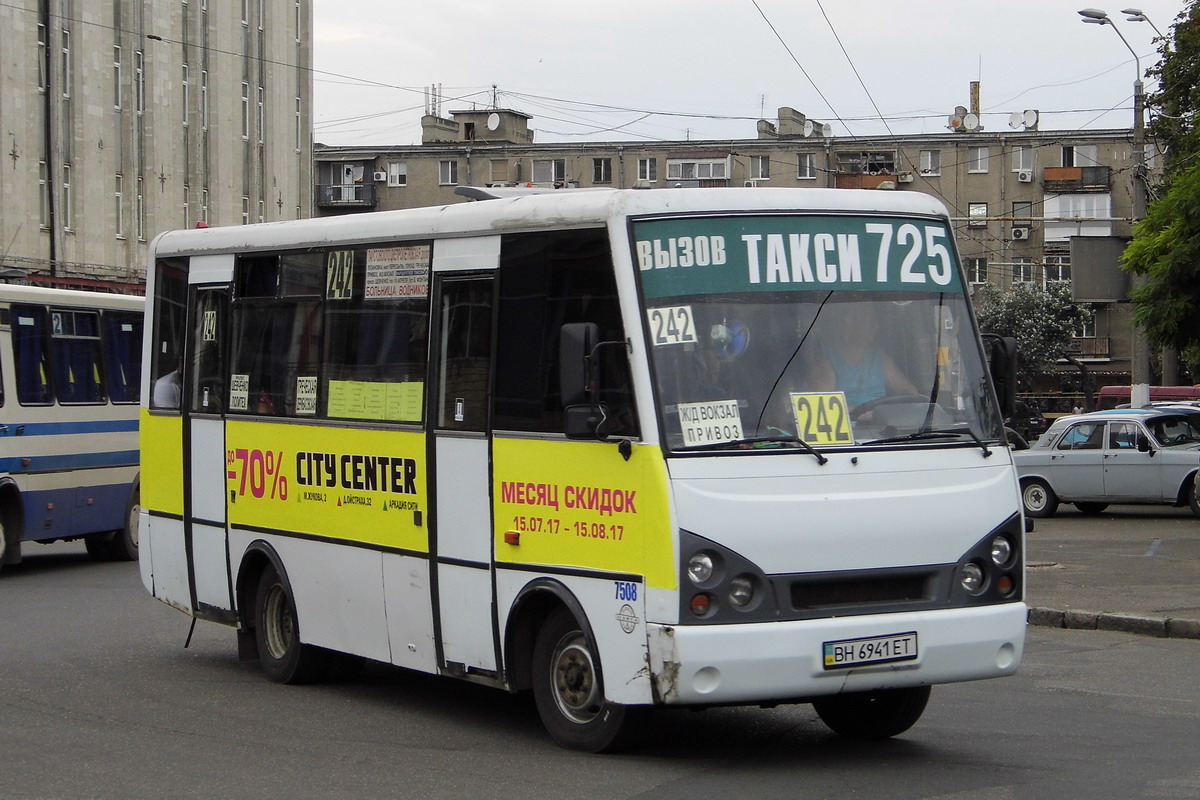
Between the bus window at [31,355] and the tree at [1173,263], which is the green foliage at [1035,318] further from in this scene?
the bus window at [31,355]

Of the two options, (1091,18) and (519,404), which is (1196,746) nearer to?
(519,404)

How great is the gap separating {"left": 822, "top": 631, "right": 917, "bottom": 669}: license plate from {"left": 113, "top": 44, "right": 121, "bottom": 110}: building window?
45.0m

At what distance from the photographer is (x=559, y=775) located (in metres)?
7.70

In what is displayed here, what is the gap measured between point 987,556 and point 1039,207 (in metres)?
77.9

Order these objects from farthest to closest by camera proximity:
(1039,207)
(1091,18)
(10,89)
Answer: (1039,207), (10,89), (1091,18)

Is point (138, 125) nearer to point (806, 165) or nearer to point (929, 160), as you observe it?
point (806, 165)

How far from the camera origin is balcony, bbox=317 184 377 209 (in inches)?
3605

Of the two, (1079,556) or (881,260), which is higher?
(881,260)

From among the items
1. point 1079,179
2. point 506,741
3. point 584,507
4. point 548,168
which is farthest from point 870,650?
point 548,168

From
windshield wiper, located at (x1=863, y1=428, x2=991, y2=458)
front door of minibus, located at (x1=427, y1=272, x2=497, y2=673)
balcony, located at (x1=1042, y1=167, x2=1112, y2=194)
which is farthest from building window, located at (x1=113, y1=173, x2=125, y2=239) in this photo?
balcony, located at (x1=1042, y1=167, x2=1112, y2=194)

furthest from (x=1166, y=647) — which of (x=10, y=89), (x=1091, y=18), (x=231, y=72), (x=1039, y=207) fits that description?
(x=1039, y=207)

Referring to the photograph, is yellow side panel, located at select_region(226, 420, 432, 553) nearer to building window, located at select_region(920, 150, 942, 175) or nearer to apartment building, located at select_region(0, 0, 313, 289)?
apartment building, located at select_region(0, 0, 313, 289)

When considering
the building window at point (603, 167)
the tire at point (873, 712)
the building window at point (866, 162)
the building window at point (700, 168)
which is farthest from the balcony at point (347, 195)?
the tire at point (873, 712)

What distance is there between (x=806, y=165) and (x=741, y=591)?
8003cm
